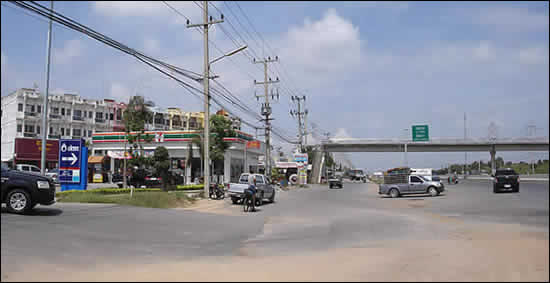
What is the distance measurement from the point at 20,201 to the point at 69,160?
446 inches

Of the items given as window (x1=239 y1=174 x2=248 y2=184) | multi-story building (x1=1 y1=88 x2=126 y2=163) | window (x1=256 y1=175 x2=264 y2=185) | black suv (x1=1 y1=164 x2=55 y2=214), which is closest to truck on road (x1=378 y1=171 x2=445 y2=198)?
window (x1=256 y1=175 x2=264 y2=185)

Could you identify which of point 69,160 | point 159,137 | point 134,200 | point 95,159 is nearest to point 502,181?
point 134,200

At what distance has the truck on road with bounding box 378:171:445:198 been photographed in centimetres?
2955

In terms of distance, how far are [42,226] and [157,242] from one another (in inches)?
110

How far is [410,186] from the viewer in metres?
30.1

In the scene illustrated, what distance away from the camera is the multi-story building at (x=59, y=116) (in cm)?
5556

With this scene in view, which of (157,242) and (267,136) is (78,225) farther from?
(267,136)

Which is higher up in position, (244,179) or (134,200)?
(244,179)

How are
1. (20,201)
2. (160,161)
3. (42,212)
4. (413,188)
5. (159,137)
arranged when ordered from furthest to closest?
(159,137), (413,188), (160,161), (42,212), (20,201)

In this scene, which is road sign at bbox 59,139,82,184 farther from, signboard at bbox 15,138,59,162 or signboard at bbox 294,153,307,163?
signboard at bbox 294,153,307,163

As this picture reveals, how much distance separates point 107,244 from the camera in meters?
8.78

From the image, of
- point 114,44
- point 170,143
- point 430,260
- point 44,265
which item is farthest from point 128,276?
point 170,143

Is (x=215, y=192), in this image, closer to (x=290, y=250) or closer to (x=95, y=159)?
(x=290, y=250)

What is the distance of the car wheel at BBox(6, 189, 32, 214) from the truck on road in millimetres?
24456
